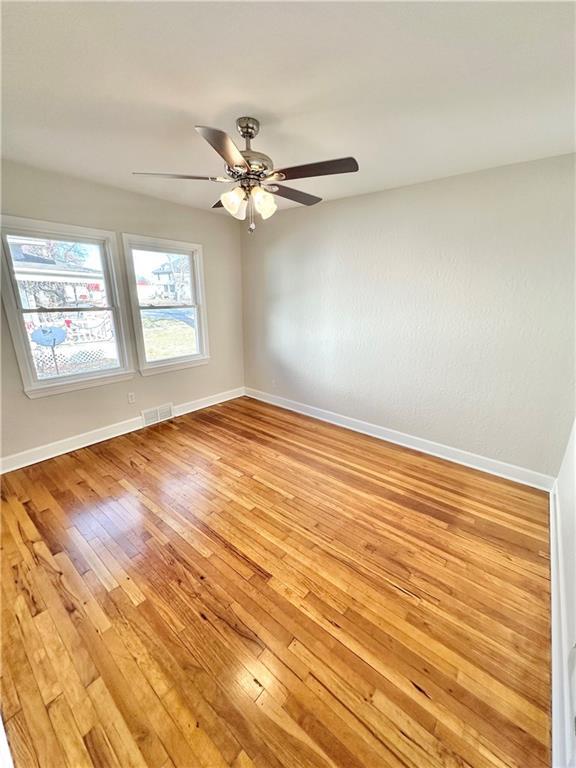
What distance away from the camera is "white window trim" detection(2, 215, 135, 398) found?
249 cm

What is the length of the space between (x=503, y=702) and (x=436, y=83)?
2797 millimetres

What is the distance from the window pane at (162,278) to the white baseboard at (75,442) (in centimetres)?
139

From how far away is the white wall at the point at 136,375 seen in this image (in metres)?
2.59

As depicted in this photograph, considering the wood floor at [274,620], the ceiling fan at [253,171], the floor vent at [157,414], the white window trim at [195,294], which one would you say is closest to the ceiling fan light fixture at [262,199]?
the ceiling fan at [253,171]

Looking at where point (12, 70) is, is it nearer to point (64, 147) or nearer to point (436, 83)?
point (64, 147)

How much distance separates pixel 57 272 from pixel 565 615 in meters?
4.35

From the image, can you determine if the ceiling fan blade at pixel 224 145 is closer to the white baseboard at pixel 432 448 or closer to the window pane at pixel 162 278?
the window pane at pixel 162 278

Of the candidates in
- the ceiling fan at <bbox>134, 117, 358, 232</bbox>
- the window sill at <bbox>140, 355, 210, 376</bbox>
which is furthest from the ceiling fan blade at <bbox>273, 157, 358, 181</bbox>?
the window sill at <bbox>140, 355, 210, 376</bbox>

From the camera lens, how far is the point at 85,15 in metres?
1.11

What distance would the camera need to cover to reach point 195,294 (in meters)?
3.93

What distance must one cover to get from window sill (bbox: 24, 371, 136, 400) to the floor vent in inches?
19.7

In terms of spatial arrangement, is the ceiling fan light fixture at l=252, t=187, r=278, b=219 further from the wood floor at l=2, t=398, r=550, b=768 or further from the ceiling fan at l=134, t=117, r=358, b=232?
the wood floor at l=2, t=398, r=550, b=768

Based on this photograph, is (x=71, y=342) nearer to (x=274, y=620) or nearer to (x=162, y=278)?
(x=162, y=278)

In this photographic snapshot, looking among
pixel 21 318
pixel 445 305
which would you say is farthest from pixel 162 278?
pixel 445 305
